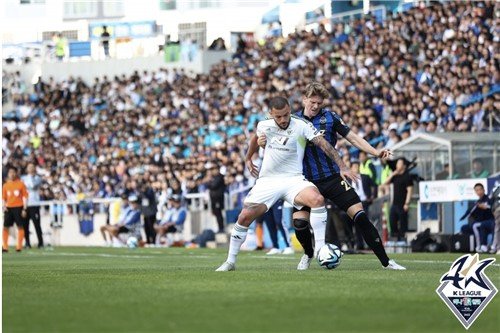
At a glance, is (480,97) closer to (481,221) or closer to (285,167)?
(481,221)

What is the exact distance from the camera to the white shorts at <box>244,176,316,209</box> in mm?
14688

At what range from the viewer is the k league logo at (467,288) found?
9.39 metres

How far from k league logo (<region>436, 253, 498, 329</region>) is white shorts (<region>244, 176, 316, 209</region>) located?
4577mm

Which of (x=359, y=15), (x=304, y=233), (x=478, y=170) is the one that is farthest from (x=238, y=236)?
(x=359, y=15)

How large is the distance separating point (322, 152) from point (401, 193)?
973 centimetres

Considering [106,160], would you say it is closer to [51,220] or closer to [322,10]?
[51,220]

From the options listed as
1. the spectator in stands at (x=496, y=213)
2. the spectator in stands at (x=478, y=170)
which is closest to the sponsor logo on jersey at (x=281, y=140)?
the spectator in stands at (x=496, y=213)

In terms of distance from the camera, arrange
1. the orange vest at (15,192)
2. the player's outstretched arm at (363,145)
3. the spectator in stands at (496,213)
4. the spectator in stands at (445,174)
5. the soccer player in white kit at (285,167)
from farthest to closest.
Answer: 1. the orange vest at (15,192)
2. the spectator in stands at (445,174)
3. the spectator in stands at (496,213)
4. the soccer player in white kit at (285,167)
5. the player's outstretched arm at (363,145)

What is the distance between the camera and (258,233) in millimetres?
28000

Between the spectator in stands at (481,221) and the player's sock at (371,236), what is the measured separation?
26.5 feet

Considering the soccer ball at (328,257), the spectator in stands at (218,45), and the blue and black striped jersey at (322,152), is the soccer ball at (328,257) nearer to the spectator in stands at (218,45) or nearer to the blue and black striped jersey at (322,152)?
the blue and black striped jersey at (322,152)

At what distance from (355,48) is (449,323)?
2913 centimetres

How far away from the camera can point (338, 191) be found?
15.0 meters

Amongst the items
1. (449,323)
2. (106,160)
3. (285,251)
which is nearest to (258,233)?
(285,251)
